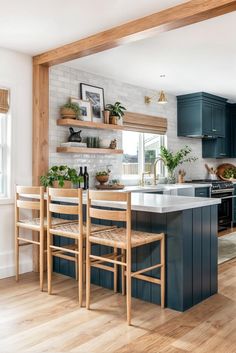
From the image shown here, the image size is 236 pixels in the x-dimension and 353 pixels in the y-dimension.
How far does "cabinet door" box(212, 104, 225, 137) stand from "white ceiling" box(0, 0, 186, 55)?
3686mm

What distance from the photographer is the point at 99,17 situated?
3.01 meters

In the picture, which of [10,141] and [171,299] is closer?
[171,299]

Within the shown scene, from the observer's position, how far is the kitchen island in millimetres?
2811

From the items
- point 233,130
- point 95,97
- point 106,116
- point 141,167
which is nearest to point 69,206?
point 106,116

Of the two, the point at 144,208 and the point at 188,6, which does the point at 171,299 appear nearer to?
the point at 144,208

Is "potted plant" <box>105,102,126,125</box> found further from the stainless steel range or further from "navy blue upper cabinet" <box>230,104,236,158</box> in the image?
"navy blue upper cabinet" <box>230,104,236,158</box>

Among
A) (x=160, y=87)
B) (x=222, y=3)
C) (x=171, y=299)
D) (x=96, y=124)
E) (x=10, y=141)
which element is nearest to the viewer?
(x=222, y=3)

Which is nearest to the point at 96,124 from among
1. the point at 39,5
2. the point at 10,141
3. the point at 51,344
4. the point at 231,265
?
the point at 10,141

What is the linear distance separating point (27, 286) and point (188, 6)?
288 centimetres

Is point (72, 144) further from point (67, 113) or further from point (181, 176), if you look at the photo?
point (181, 176)

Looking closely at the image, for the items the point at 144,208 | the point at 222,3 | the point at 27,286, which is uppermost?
the point at 222,3

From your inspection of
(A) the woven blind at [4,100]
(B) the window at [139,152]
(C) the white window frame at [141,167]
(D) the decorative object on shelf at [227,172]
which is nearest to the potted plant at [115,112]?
(B) the window at [139,152]

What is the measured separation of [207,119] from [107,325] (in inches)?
180

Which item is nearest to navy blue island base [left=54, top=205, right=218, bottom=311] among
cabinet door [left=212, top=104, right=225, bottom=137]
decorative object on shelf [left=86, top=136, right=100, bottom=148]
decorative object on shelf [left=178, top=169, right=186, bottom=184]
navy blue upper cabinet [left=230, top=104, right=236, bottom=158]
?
decorative object on shelf [left=86, top=136, right=100, bottom=148]
